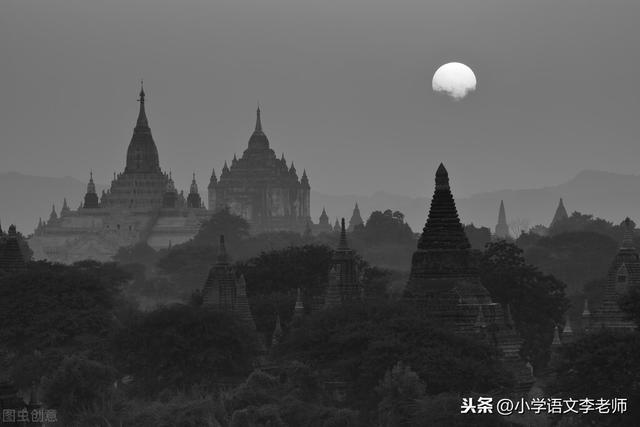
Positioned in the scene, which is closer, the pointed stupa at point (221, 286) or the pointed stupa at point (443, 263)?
the pointed stupa at point (443, 263)

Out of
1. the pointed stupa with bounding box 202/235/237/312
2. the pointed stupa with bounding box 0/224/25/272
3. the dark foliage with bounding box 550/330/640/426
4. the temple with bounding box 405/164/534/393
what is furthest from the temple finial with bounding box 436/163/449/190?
the pointed stupa with bounding box 0/224/25/272

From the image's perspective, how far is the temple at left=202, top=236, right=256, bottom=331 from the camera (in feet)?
255

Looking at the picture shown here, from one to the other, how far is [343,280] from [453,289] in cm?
1058

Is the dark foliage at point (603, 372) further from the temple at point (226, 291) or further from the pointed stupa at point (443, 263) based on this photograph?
the temple at point (226, 291)

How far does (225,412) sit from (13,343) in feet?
82.2

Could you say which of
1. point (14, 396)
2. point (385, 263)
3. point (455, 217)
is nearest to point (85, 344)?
point (455, 217)

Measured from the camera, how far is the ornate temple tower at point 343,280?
72.5 meters

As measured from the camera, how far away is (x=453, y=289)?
63.2 meters

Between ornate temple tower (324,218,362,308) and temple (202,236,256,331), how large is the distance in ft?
15.6

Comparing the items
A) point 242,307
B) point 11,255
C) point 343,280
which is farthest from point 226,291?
point 11,255

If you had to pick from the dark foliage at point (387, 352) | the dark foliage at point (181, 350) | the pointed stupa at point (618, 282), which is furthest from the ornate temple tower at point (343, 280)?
the dark foliage at point (387, 352)

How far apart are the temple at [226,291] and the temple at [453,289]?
1355 cm

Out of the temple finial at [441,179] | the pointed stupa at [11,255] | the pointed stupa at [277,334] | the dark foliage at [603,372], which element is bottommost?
the dark foliage at [603,372]

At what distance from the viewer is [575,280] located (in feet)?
489
